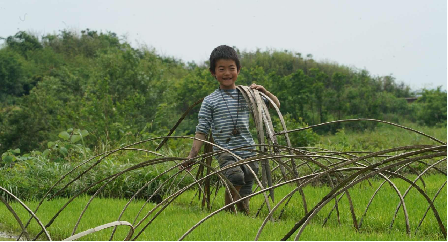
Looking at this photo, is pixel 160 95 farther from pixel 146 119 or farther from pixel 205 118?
pixel 205 118

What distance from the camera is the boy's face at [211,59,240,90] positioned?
Result: 359 centimetres

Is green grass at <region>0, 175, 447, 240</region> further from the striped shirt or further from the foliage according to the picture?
the foliage

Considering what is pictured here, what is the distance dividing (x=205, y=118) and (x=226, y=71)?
0.40m

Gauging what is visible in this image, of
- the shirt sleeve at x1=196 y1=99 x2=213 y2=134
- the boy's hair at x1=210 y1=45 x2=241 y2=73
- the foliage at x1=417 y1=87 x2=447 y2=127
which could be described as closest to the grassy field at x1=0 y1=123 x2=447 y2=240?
the shirt sleeve at x1=196 y1=99 x2=213 y2=134

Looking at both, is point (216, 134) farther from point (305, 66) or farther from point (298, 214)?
point (305, 66)

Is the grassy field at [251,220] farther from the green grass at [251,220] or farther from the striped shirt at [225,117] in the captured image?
the striped shirt at [225,117]

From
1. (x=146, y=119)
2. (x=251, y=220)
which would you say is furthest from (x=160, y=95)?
(x=251, y=220)

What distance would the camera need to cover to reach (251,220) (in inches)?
126

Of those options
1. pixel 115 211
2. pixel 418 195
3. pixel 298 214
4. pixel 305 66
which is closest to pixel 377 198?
pixel 418 195

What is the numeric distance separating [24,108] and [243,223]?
1363 cm

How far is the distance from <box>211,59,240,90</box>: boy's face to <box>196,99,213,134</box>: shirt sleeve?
0.21m

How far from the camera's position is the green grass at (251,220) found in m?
2.84

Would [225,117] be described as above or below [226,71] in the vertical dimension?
below

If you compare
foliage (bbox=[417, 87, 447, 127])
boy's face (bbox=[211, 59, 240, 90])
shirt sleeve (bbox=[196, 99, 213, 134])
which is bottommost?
foliage (bbox=[417, 87, 447, 127])
